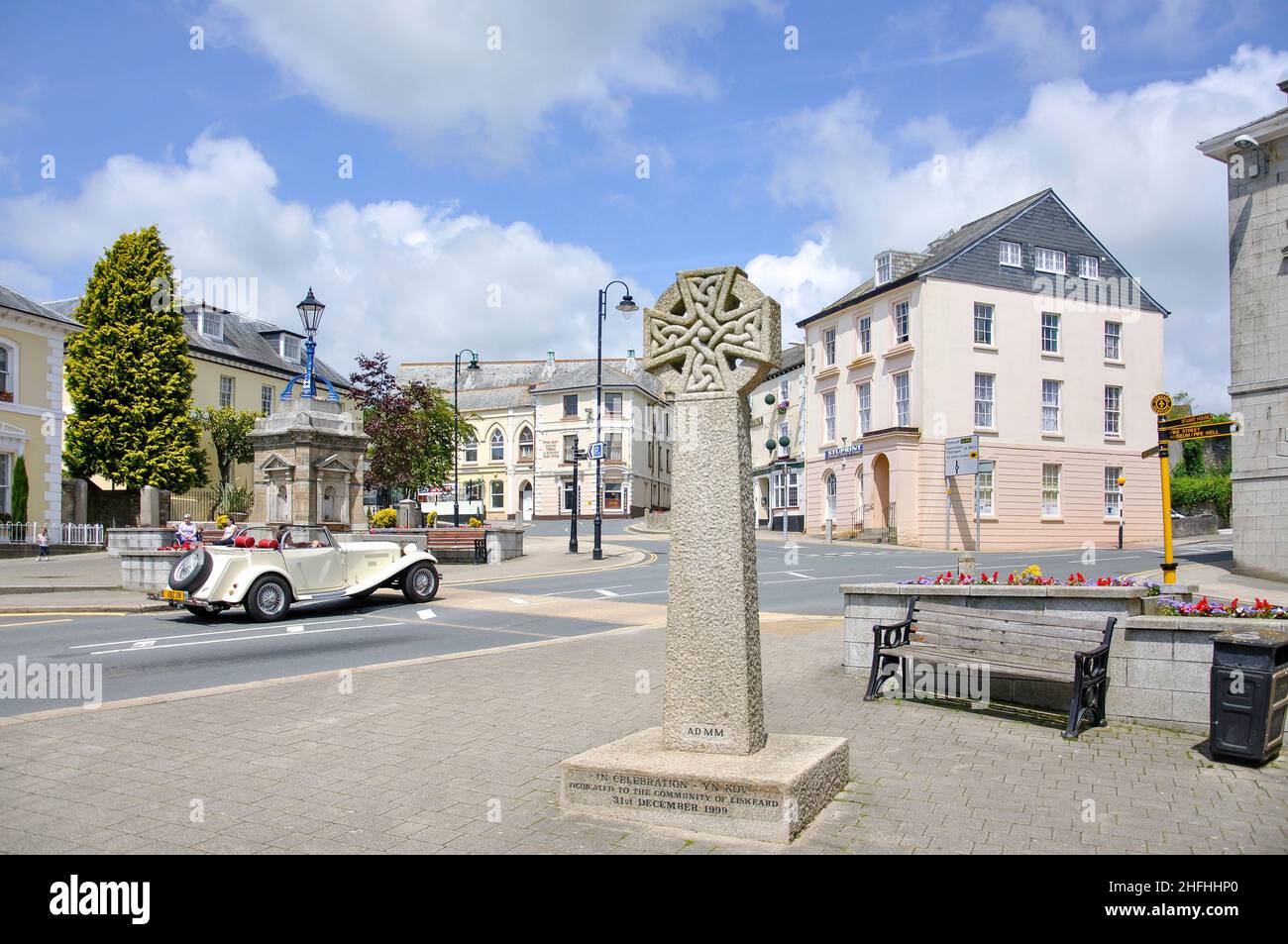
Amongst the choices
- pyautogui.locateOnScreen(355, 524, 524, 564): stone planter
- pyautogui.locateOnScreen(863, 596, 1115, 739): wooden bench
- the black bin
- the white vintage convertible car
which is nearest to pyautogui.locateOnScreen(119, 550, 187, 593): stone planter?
the white vintage convertible car

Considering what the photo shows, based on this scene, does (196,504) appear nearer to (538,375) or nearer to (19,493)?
(19,493)

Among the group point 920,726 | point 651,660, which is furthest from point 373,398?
point 920,726

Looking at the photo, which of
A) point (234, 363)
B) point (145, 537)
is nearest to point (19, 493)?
point (145, 537)

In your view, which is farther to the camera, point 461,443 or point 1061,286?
point 461,443

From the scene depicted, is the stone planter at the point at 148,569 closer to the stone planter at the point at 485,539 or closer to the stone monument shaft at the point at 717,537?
the stone planter at the point at 485,539

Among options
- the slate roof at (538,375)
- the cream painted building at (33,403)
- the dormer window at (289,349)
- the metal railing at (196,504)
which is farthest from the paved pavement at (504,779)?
the slate roof at (538,375)

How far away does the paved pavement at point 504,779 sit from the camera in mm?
4688

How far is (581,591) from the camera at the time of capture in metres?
19.3

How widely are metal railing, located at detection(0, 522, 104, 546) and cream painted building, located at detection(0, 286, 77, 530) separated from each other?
157 millimetres

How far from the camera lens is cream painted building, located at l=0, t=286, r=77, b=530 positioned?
31703 mm

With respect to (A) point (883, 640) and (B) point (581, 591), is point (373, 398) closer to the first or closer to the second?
(B) point (581, 591)

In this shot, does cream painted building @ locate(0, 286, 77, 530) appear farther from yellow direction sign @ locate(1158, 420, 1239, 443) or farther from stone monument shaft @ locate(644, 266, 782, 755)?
yellow direction sign @ locate(1158, 420, 1239, 443)

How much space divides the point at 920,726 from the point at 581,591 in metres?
12.6
